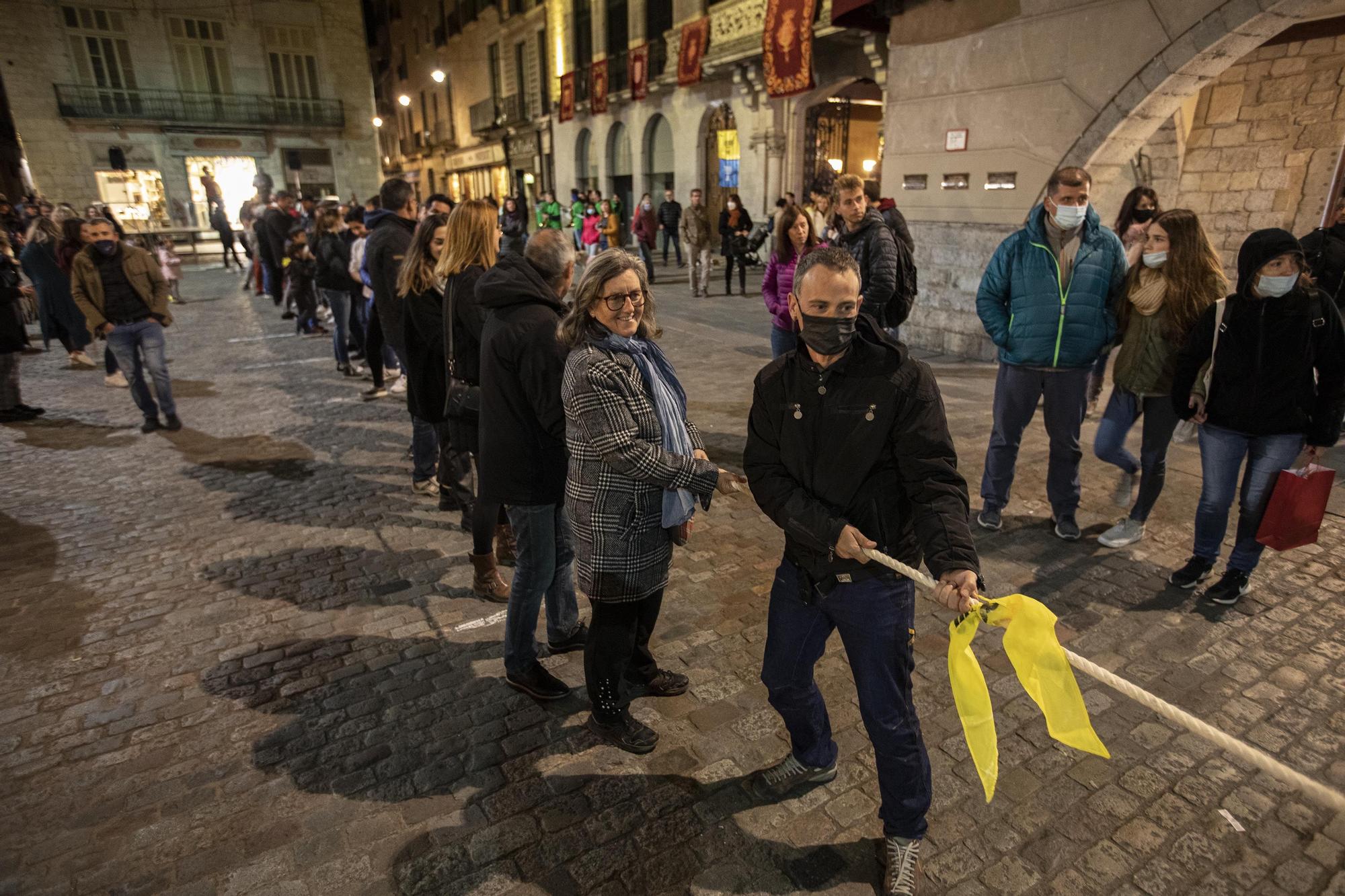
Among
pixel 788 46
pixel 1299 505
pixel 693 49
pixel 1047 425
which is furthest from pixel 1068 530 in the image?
pixel 693 49

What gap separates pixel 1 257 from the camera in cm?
777

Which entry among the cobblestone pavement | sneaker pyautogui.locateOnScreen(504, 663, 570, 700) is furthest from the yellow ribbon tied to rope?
sneaker pyautogui.locateOnScreen(504, 663, 570, 700)

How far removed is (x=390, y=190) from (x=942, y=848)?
5.70 metres

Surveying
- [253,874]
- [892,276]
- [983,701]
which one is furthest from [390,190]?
[983,701]

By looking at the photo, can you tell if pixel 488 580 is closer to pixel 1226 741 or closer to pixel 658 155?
pixel 1226 741

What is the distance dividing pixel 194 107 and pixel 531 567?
36763mm

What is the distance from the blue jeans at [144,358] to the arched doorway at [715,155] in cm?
1508

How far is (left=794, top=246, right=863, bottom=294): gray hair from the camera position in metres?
2.23

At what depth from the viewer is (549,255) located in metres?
3.14

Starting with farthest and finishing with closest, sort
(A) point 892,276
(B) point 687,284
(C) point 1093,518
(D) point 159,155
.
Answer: (D) point 159,155 < (B) point 687,284 < (A) point 892,276 < (C) point 1093,518

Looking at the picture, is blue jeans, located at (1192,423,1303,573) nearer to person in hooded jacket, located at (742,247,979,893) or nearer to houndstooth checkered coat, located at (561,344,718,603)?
person in hooded jacket, located at (742,247,979,893)

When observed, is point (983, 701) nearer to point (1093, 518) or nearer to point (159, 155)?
point (1093, 518)

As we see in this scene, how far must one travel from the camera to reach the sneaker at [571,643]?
367 cm

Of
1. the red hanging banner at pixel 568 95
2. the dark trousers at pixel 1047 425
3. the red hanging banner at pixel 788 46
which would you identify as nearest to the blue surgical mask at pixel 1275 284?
the dark trousers at pixel 1047 425
